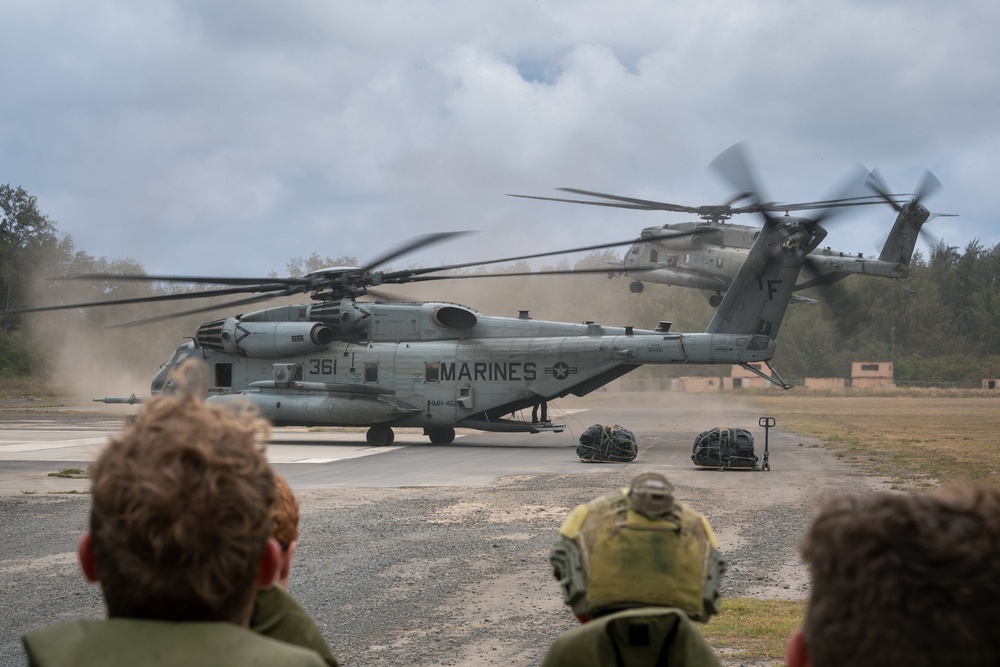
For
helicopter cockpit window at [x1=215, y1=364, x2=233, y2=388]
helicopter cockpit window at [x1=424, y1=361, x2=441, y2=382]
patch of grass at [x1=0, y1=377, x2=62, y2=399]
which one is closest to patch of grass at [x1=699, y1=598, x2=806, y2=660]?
helicopter cockpit window at [x1=424, y1=361, x2=441, y2=382]

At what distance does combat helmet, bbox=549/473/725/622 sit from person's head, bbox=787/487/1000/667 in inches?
38.8

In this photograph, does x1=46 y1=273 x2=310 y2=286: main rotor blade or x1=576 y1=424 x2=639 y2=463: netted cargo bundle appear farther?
x1=576 y1=424 x2=639 y2=463: netted cargo bundle

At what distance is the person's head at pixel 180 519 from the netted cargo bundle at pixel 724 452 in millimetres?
16091

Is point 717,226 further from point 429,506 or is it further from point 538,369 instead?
point 429,506

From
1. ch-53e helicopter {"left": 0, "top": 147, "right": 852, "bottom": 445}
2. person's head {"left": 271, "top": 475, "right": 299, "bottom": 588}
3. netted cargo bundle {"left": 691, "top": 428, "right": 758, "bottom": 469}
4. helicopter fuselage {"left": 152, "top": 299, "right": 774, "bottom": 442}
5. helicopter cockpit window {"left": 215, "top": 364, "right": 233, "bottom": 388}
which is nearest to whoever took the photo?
person's head {"left": 271, "top": 475, "right": 299, "bottom": 588}

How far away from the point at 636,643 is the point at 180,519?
1194mm

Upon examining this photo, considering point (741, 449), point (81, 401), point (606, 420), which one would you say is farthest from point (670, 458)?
point (81, 401)

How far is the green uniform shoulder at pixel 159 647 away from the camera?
161 cm

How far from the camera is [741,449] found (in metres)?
17.2

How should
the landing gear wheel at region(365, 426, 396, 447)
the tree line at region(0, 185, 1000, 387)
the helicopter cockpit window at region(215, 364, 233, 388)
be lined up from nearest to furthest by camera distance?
the landing gear wheel at region(365, 426, 396, 447)
the helicopter cockpit window at region(215, 364, 233, 388)
the tree line at region(0, 185, 1000, 387)

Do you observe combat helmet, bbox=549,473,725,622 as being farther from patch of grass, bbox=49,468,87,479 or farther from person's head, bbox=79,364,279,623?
patch of grass, bbox=49,468,87,479

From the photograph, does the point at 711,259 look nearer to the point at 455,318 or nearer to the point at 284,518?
the point at 455,318

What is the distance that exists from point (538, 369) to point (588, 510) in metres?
19.6

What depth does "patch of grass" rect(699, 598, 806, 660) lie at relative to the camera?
575 cm
